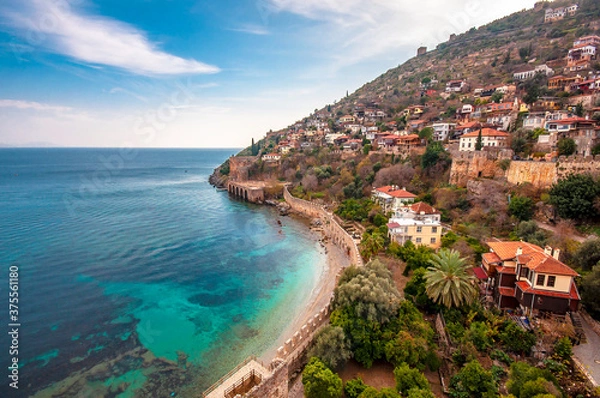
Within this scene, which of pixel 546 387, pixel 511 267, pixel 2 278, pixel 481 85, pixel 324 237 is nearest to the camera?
pixel 546 387

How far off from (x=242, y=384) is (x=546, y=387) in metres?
12.9

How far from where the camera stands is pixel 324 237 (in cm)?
4194

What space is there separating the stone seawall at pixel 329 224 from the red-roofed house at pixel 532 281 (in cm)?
1065

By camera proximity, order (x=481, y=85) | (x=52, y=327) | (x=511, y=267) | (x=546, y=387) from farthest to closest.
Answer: (x=481, y=85), (x=52, y=327), (x=511, y=267), (x=546, y=387)

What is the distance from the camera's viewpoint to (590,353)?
1404 centimetres

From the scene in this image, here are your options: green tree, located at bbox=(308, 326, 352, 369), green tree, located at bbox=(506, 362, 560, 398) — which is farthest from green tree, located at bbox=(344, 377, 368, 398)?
green tree, located at bbox=(506, 362, 560, 398)

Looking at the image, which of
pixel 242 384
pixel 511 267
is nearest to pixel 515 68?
pixel 511 267

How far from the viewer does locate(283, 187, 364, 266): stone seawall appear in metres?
31.3

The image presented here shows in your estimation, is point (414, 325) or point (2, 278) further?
point (2, 278)

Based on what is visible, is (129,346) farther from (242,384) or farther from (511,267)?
(511,267)

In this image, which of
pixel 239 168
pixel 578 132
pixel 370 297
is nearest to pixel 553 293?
pixel 370 297

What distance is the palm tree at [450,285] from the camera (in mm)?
18250

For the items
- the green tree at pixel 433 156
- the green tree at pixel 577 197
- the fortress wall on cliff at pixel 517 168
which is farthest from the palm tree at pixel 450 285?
the green tree at pixel 433 156

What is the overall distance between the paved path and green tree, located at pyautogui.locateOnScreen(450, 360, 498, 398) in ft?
14.4
